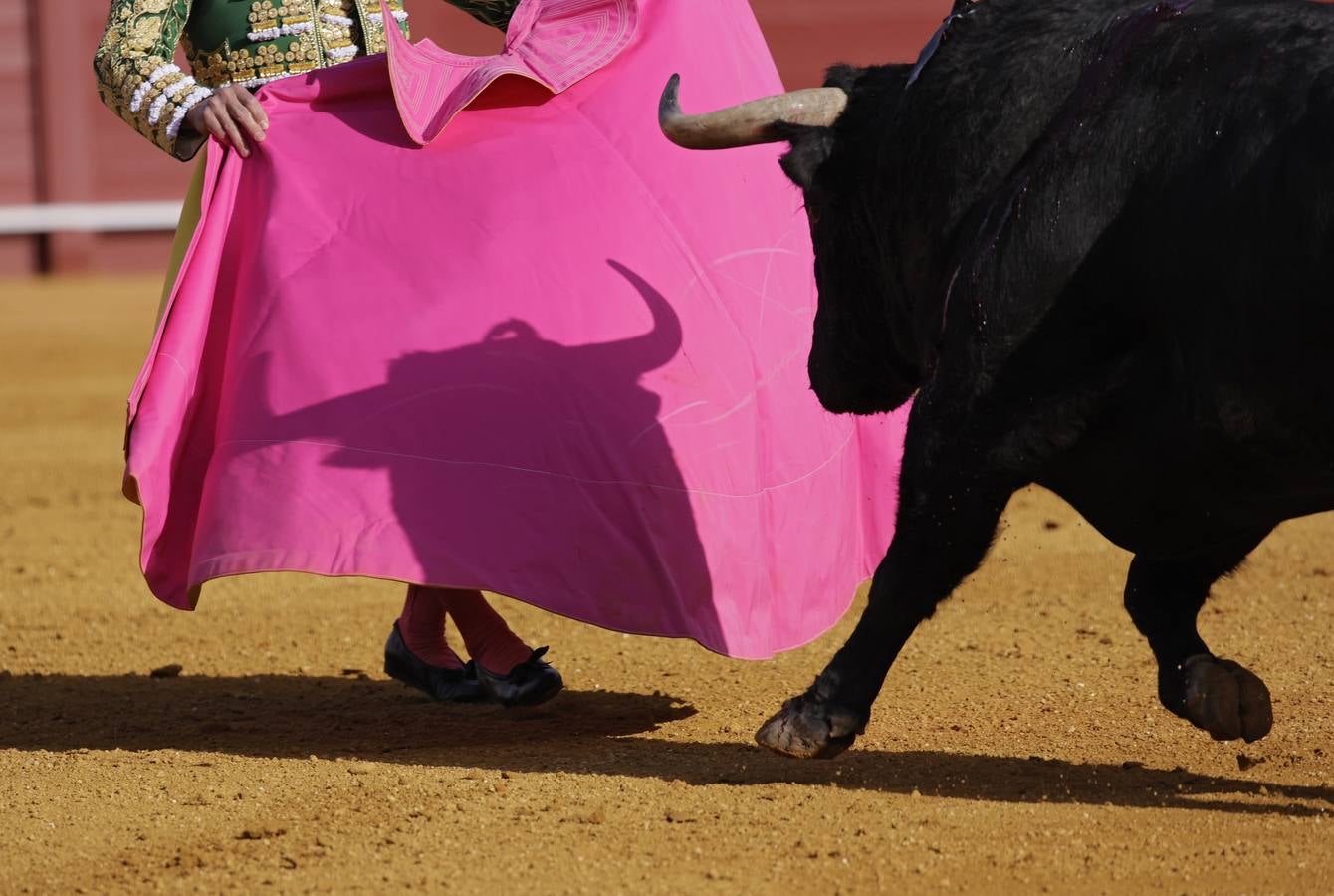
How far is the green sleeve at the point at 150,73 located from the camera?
3.27 metres

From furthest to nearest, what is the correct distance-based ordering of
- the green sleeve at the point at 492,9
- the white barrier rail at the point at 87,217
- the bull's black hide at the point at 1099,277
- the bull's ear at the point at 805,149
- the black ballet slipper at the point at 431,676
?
the white barrier rail at the point at 87,217
the green sleeve at the point at 492,9
the black ballet slipper at the point at 431,676
the bull's ear at the point at 805,149
the bull's black hide at the point at 1099,277

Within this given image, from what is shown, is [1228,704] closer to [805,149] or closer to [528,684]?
[805,149]

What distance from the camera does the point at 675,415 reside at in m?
3.21

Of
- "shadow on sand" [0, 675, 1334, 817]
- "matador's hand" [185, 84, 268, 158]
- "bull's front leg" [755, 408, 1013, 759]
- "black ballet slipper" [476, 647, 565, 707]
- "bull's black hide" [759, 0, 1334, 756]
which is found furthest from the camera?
"black ballet slipper" [476, 647, 565, 707]

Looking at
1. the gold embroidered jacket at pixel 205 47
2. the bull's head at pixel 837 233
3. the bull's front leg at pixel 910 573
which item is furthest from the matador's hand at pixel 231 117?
the bull's front leg at pixel 910 573

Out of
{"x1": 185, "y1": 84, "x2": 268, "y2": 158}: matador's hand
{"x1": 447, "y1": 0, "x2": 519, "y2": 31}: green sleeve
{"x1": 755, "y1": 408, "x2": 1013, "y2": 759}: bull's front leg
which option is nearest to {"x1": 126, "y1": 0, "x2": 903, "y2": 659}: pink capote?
{"x1": 185, "y1": 84, "x2": 268, "y2": 158}: matador's hand

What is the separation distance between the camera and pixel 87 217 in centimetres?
1162

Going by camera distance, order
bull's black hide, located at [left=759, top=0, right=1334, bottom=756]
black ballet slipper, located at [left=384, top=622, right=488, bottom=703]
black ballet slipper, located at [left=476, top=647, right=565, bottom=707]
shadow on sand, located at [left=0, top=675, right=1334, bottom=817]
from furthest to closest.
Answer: black ballet slipper, located at [left=384, top=622, right=488, bottom=703], black ballet slipper, located at [left=476, top=647, right=565, bottom=707], shadow on sand, located at [left=0, top=675, right=1334, bottom=817], bull's black hide, located at [left=759, top=0, right=1334, bottom=756]

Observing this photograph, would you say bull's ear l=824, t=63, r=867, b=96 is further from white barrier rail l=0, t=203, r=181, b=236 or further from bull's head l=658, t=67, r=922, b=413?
white barrier rail l=0, t=203, r=181, b=236

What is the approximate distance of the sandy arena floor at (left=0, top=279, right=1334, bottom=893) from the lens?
8.08 ft

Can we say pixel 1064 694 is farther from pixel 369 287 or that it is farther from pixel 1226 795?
pixel 369 287

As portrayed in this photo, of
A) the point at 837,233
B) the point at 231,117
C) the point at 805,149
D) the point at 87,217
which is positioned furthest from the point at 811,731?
the point at 87,217

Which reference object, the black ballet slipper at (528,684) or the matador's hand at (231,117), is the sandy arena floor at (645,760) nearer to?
the black ballet slipper at (528,684)

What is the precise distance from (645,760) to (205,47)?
1.46 m
